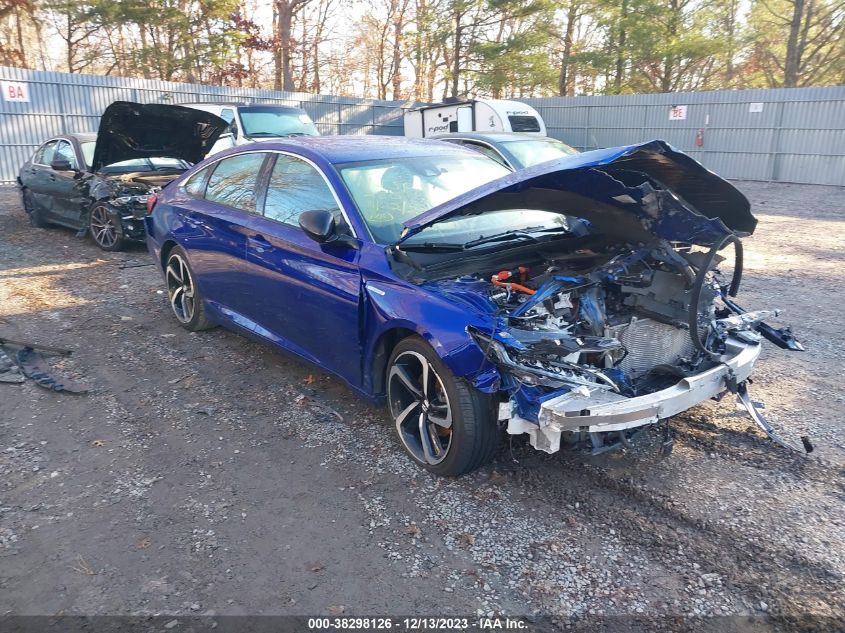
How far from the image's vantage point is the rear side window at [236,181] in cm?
479

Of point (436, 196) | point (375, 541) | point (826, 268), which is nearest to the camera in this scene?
point (375, 541)

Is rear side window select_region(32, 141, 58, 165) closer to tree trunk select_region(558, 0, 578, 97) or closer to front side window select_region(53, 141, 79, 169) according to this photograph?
front side window select_region(53, 141, 79, 169)

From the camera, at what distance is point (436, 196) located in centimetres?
421

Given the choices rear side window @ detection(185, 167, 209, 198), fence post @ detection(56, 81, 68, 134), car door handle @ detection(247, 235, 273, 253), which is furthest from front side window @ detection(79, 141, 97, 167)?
fence post @ detection(56, 81, 68, 134)

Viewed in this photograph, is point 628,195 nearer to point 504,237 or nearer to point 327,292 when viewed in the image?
point 504,237

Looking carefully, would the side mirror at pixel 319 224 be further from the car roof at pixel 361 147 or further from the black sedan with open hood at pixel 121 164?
the black sedan with open hood at pixel 121 164

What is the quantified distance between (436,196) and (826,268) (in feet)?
22.0

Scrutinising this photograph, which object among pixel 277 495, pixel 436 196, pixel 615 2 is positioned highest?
pixel 615 2

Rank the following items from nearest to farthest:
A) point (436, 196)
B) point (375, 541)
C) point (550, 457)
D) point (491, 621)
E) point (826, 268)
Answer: point (491, 621) < point (375, 541) < point (550, 457) < point (436, 196) < point (826, 268)

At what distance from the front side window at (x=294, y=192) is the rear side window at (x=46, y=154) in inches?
299

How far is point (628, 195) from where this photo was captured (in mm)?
3338

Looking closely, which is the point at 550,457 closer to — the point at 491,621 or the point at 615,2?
the point at 491,621

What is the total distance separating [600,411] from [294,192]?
2.61m

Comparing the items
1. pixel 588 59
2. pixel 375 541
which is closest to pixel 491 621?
pixel 375 541
